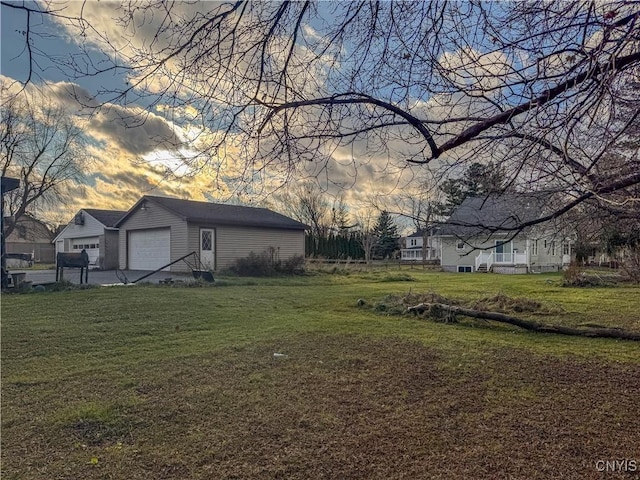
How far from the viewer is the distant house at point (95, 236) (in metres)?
22.1

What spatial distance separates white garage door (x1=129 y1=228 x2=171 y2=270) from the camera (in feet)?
62.7

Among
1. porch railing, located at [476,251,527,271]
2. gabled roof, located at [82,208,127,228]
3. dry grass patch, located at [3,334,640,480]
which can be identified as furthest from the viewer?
porch railing, located at [476,251,527,271]

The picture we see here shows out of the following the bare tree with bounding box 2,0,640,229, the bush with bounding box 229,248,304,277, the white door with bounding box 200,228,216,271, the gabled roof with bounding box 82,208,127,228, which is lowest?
the bush with bounding box 229,248,304,277

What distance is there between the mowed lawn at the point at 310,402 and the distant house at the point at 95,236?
16503mm

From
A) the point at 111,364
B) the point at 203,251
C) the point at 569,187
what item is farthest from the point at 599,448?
the point at 203,251

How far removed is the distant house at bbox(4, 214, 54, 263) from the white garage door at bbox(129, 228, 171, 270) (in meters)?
14.9

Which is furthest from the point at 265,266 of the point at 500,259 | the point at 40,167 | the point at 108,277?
the point at 40,167

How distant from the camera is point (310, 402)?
136 inches

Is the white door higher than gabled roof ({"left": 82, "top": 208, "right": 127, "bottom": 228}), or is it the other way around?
gabled roof ({"left": 82, "top": 208, "right": 127, "bottom": 228})

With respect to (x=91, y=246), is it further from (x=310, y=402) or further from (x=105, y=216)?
(x=310, y=402)

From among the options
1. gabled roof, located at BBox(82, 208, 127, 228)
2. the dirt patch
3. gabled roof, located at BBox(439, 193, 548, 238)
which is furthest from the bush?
gabled roof, located at BBox(439, 193, 548, 238)

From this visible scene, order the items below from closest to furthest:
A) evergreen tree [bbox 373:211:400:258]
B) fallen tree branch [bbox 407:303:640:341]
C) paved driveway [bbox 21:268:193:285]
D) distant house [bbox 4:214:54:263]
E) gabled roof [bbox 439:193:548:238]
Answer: gabled roof [bbox 439:193:548:238] → fallen tree branch [bbox 407:303:640:341] → paved driveway [bbox 21:268:193:285] → distant house [bbox 4:214:54:263] → evergreen tree [bbox 373:211:400:258]

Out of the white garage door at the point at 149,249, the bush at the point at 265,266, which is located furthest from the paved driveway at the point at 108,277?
the bush at the point at 265,266

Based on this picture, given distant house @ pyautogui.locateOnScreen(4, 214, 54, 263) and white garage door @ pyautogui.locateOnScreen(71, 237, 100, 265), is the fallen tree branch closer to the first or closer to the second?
white garage door @ pyautogui.locateOnScreen(71, 237, 100, 265)
